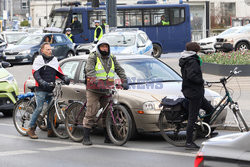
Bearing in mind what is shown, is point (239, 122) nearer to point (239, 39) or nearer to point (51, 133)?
point (51, 133)

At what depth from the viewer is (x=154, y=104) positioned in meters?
10.5

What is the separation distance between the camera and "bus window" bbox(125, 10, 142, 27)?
40.2m

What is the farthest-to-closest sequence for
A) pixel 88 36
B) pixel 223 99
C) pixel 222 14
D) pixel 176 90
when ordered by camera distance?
1. pixel 222 14
2. pixel 88 36
3. pixel 176 90
4. pixel 223 99

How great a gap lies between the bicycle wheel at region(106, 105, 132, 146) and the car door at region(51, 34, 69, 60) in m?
22.5

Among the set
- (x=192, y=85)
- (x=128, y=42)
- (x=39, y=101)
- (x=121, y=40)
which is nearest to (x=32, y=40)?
(x=121, y=40)

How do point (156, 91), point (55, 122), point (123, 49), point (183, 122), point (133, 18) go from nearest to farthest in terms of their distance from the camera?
point (183, 122), point (156, 91), point (55, 122), point (123, 49), point (133, 18)

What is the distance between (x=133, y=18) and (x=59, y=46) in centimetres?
853

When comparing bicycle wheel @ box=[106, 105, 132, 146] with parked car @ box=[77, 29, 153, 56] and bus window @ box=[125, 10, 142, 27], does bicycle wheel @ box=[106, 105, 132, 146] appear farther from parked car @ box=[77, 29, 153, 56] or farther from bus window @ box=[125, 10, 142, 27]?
bus window @ box=[125, 10, 142, 27]

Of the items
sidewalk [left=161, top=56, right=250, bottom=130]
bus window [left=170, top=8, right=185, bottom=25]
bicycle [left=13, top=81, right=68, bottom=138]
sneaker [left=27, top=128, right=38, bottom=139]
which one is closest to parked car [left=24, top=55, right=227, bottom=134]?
bicycle [left=13, top=81, right=68, bottom=138]

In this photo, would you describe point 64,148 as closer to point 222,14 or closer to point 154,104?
point 154,104

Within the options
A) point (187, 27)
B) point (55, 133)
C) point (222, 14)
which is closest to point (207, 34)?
point (187, 27)

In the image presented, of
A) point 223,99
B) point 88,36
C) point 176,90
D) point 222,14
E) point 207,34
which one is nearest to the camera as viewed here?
point 223,99

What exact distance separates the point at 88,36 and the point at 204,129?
2974cm

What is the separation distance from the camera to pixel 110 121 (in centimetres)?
1050
